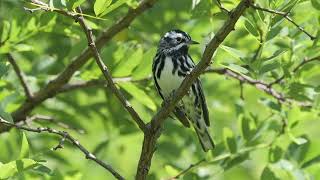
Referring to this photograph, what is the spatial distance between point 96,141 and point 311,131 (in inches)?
70.1

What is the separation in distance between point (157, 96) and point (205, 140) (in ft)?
2.01

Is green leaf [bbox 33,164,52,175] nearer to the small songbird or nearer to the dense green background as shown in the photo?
the dense green background

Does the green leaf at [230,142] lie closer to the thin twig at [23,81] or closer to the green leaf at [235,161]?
the green leaf at [235,161]

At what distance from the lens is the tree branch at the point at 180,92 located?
2834 mm

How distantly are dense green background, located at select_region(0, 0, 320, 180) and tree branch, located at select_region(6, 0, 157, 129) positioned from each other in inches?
2.6

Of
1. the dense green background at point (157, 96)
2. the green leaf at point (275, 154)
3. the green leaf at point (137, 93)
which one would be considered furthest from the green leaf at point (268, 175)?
the green leaf at point (137, 93)

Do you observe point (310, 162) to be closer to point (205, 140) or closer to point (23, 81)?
point (205, 140)

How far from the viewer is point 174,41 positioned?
4.90 metres

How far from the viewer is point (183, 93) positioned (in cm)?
317

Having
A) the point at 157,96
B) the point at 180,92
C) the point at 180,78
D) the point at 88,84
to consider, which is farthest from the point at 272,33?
the point at 157,96

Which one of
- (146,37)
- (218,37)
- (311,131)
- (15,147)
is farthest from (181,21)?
(218,37)

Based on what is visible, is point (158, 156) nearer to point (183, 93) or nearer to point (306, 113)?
point (306, 113)

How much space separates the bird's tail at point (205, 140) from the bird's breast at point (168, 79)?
0.33m

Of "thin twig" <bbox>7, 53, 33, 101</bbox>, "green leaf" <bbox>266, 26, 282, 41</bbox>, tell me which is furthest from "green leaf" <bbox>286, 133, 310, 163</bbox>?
"thin twig" <bbox>7, 53, 33, 101</bbox>
